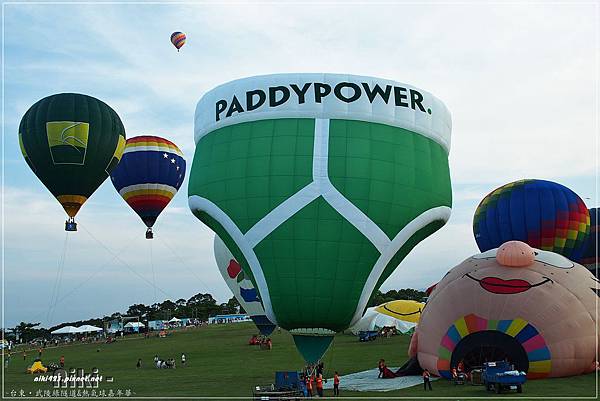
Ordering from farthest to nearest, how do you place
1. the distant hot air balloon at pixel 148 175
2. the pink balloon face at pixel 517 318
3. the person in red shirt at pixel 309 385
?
1. the distant hot air balloon at pixel 148 175
2. the pink balloon face at pixel 517 318
3. the person in red shirt at pixel 309 385

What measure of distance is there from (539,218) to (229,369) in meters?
16.6

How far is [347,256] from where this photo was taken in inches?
698

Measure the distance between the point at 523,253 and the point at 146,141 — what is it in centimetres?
2179

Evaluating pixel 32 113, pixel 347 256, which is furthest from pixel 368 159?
pixel 32 113

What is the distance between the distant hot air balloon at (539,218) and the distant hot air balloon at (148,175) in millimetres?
16898

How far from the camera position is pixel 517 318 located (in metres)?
18.1

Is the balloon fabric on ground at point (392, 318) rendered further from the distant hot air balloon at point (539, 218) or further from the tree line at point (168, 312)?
the tree line at point (168, 312)

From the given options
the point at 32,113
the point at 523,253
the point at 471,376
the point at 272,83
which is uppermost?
the point at 32,113

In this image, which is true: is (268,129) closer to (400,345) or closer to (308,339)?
(308,339)

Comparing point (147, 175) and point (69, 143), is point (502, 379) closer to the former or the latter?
point (69, 143)

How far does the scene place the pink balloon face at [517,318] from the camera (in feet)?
58.9

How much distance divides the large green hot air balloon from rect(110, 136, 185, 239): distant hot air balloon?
16.2m

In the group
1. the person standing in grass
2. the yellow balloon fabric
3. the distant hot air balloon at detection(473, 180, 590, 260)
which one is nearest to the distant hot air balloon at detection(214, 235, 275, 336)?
the yellow balloon fabric

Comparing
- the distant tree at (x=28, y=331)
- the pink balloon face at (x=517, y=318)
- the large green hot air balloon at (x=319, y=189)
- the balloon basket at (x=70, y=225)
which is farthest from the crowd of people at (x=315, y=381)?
the distant tree at (x=28, y=331)
